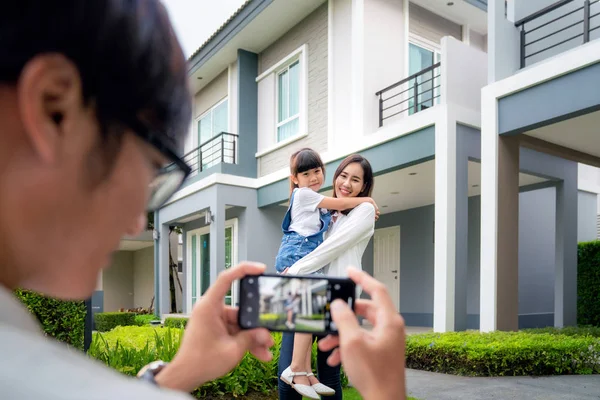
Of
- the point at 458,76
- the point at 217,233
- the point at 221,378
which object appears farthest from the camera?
the point at 217,233

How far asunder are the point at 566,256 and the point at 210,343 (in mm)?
9697

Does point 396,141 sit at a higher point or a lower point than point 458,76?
lower

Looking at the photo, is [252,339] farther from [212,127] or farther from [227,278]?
[212,127]

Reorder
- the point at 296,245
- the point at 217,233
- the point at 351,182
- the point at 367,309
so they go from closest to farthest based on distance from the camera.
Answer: the point at 367,309 < the point at 296,245 < the point at 351,182 < the point at 217,233

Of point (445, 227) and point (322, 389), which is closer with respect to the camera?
point (322, 389)

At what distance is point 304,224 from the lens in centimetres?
264

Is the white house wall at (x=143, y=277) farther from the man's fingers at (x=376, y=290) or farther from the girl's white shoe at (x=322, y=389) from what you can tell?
the man's fingers at (x=376, y=290)

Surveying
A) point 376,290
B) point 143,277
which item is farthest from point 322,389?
point 143,277

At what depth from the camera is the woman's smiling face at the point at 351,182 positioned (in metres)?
2.72

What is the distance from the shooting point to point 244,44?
452 inches

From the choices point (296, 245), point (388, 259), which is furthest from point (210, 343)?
point (388, 259)

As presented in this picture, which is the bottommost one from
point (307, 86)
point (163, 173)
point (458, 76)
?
point (163, 173)

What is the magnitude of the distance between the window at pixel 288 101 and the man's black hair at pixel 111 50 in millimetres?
9946

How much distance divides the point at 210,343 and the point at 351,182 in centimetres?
196
